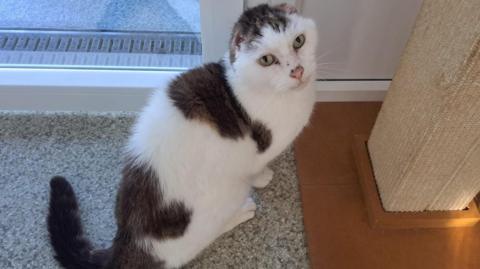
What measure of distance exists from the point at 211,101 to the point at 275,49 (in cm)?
18

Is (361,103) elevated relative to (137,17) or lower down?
lower down

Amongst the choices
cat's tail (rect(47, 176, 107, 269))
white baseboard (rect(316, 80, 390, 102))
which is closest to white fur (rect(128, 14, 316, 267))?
cat's tail (rect(47, 176, 107, 269))

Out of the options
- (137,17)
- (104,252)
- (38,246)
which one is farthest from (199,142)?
(137,17)

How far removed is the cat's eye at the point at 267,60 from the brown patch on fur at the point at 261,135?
158 millimetres

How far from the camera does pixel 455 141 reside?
2.93 feet

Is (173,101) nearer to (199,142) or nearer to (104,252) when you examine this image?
(199,142)

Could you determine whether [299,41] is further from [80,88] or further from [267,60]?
[80,88]

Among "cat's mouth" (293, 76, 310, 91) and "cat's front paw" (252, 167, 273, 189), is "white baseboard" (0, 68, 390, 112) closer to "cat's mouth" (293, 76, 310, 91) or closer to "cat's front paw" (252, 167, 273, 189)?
"cat's front paw" (252, 167, 273, 189)

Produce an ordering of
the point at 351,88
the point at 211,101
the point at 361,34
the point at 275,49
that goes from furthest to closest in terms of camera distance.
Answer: the point at 351,88, the point at 361,34, the point at 211,101, the point at 275,49

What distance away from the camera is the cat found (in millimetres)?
799

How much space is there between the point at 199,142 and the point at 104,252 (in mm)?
347

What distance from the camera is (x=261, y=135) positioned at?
0.93 meters

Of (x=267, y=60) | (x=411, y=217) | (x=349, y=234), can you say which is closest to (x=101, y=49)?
(x=267, y=60)

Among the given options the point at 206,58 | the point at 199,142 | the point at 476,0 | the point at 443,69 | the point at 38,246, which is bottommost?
the point at 38,246
